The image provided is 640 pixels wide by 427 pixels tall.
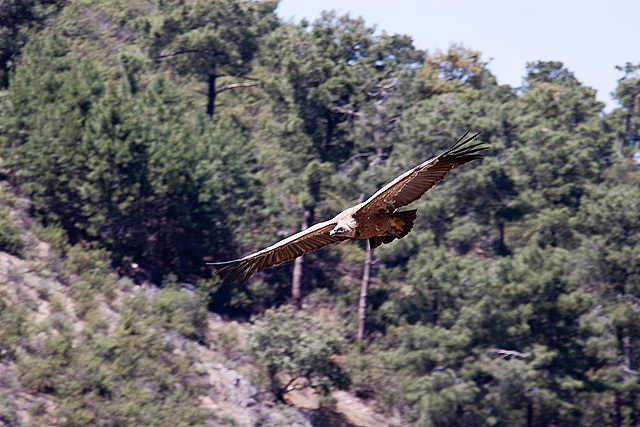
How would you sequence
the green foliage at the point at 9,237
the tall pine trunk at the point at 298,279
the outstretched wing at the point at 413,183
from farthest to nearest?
1. the tall pine trunk at the point at 298,279
2. the green foliage at the point at 9,237
3. the outstretched wing at the point at 413,183

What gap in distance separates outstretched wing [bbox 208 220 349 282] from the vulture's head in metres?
0.23

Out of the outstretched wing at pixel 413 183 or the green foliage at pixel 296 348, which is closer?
the outstretched wing at pixel 413 183

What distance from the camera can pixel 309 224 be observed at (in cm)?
3197

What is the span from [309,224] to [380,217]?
2239 cm

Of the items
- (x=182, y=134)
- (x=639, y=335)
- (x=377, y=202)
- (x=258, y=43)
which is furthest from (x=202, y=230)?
(x=377, y=202)

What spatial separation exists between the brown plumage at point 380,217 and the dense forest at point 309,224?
12351 millimetres

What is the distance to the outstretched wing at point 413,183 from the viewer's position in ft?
29.4

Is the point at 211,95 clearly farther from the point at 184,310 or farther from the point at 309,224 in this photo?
the point at 184,310

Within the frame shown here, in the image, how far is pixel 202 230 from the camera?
102ft

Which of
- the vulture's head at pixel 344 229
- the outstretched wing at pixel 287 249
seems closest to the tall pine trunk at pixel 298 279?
the outstretched wing at pixel 287 249

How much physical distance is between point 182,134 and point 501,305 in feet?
46.4

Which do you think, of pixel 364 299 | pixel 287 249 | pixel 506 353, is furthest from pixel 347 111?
pixel 287 249

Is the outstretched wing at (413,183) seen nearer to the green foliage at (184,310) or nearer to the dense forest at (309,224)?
the dense forest at (309,224)

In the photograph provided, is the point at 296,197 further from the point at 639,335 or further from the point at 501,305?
the point at 639,335
